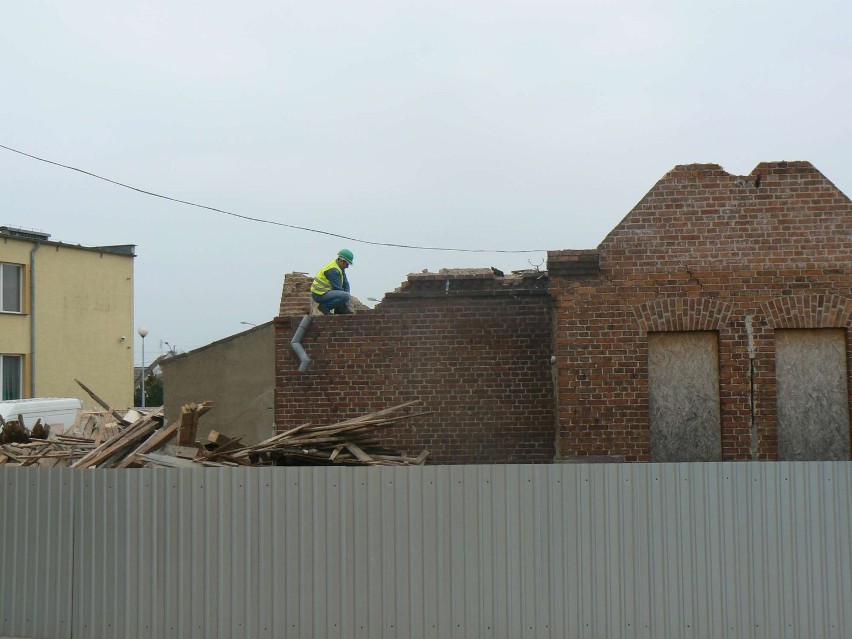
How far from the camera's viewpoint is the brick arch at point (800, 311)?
1141cm

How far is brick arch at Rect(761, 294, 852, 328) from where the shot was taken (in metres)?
11.4

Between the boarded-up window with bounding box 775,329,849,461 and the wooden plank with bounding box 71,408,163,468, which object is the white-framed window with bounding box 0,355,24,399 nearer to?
the wooden plank with bounding box 71,408,163,468

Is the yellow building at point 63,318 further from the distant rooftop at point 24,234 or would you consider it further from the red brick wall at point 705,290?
the red brick wall at point 705,290

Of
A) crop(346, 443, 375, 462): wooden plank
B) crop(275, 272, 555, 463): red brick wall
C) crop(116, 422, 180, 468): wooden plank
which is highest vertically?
A: crop(275, 272, 555, 463): red brick wall

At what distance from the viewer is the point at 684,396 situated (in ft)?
38.3

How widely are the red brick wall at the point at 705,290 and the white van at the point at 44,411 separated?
486 inches

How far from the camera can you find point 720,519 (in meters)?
7.95

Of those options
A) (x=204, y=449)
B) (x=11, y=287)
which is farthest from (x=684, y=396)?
(x=11, y=287)

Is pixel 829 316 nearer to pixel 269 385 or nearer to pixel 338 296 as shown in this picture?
pixel 338 296

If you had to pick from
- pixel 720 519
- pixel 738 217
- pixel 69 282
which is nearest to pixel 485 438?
pixel 738 217

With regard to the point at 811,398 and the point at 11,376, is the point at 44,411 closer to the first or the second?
the point at 11,376

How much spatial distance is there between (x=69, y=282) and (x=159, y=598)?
26.9 m

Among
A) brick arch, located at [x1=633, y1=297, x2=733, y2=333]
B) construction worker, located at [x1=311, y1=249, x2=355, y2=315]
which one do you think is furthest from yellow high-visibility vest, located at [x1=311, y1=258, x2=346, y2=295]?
brick arch, located at [x1=633, y1=297, x2=733, y2=333]

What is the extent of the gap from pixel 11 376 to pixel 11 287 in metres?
2.86
